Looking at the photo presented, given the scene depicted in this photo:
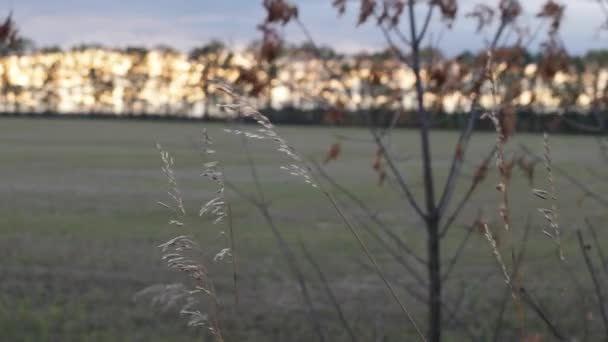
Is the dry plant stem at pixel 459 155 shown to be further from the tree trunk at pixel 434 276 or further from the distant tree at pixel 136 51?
the distant tree at pixel 136 51

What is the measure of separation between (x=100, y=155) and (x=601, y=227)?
22389mm

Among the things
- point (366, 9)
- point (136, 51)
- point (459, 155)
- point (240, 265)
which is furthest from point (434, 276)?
point (136, 51)

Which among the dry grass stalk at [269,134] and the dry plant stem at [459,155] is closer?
the dry grass stalk at [269,134]

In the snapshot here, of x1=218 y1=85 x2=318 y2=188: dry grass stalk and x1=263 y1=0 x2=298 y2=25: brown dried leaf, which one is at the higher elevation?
x1=263 y1=0 x2=298 y2=25: brown dried leaf

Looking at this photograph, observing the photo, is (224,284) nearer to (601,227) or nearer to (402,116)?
(402,116)

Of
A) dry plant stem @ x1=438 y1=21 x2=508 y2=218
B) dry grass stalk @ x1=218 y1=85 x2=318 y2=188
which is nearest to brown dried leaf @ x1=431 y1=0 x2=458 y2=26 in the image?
dry plant stem @ x1=438 y1=21 x2=508 y2=218

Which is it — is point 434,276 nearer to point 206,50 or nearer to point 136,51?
point 206,50

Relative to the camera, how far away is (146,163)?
1129 inches

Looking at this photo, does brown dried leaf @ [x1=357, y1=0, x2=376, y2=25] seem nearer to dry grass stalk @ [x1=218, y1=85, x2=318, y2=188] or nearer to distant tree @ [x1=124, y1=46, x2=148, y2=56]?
Answer: dry grass stalk @ [x1=218, y1=85, x2=318, y2=188]

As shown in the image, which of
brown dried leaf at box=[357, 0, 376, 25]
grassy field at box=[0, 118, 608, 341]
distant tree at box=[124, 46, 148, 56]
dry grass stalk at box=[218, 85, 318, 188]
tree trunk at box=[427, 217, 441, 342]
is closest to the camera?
dry grass stalk at box=[218, 85, 318, 188]

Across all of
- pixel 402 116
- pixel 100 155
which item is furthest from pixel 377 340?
pixel 100 155

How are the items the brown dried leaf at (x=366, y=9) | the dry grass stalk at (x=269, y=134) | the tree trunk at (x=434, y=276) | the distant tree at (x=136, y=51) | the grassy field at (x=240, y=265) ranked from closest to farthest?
the dry grass stalk at (x=269, y=134) < the tree trunk at (x=434, y=276) < the brown dried leaf at (x=366, y=9) < the grassy field at (x=240, y=265) < the distant tree at (x=136, y=51)

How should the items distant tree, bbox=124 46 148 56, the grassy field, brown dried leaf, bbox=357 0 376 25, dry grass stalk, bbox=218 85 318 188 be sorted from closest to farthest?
dry grass stalk, bbox=218 85 318 188 < brown dried leaf, bbox=357 0 376 25 < the grassy field < distant tree, bbox=124 46 148 56

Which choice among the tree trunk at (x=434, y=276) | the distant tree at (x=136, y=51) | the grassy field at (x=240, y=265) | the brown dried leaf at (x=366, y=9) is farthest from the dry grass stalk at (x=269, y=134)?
the distant tree at (x=136, y=51)
